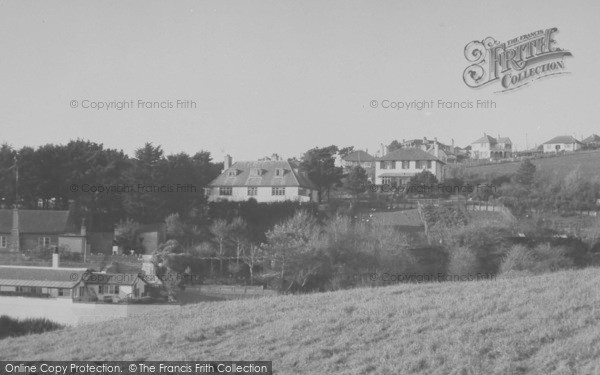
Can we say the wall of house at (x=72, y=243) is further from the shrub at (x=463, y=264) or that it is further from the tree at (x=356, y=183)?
the tree at (x=356, y=183)

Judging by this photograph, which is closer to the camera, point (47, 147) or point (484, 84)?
point (484, 84)

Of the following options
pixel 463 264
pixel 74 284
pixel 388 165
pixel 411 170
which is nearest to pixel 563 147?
pixel 411 170

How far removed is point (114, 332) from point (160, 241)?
1617cm

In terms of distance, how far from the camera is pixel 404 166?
52781 mm

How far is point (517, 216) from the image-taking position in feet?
125

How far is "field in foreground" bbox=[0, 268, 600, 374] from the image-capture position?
11.1 m

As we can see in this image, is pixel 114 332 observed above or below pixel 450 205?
below

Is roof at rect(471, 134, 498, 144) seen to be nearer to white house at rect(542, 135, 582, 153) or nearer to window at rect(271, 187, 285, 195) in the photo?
white house at rect(542, 135, 582, 153)

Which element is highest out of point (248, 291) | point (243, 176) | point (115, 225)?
point (243, 176)

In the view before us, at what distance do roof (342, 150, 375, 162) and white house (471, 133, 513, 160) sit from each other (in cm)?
1155

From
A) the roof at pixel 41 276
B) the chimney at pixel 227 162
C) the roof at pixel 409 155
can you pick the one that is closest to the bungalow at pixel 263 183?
the chimney at pixel 227 162

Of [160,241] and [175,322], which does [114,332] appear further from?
[160,241]

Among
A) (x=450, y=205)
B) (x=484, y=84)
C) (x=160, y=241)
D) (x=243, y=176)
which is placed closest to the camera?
(x=484, y=84)

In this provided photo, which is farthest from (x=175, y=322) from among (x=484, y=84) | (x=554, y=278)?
(x=484, y=84)
